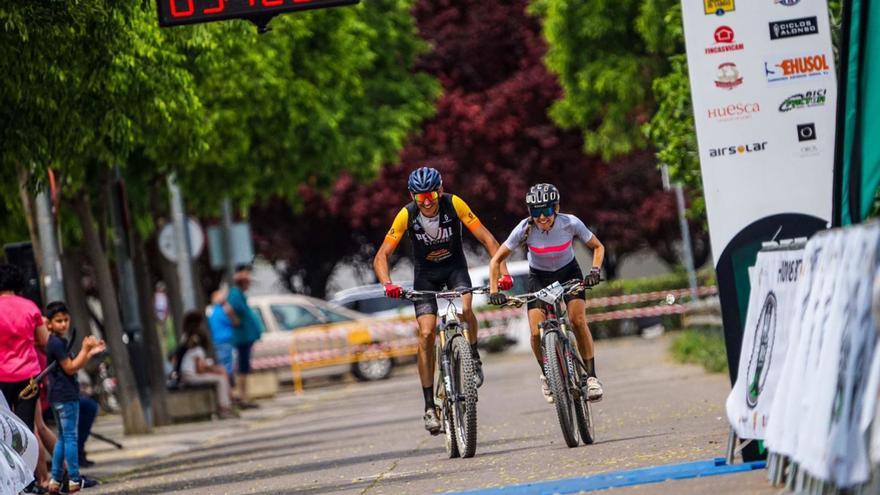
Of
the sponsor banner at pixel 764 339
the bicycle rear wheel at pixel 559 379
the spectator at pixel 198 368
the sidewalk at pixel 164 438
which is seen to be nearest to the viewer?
the sponsor banner at pixel 764 339

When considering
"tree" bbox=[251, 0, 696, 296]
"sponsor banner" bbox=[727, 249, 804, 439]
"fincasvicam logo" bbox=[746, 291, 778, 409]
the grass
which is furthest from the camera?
"tree" bbox=[251, 0, 696, 296]

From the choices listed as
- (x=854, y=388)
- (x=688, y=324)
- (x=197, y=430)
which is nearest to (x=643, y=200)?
(x=688, y=324)

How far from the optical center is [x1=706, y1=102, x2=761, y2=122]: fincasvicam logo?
1153 cm

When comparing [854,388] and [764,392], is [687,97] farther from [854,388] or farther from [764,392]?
[854,388]

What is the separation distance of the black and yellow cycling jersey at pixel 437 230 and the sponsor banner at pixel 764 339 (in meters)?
3.66

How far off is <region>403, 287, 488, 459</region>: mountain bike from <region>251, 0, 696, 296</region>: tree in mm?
37558

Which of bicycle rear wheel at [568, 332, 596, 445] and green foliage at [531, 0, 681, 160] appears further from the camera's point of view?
green foliage at [531, 0, 681, 160]

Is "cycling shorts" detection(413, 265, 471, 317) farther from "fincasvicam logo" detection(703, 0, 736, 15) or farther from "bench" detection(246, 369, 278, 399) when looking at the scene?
"bench" detection(246, 369, 278, 399)

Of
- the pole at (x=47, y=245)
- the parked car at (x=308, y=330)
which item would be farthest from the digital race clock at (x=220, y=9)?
the parked car at (x=308, y=330)

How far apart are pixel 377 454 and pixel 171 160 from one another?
9.59 m

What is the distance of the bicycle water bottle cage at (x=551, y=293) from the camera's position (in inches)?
559

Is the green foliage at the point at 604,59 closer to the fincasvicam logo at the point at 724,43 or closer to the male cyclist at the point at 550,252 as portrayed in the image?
the male cyclist at the point at 550,252

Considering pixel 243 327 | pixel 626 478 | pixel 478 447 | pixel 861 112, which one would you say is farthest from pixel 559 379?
pixel 243 327

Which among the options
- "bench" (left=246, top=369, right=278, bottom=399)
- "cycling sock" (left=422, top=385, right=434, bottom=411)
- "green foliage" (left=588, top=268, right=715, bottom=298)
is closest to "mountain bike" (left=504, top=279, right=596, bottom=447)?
"cycling sock" (left=422, top=385, right=434, bottom=411)
